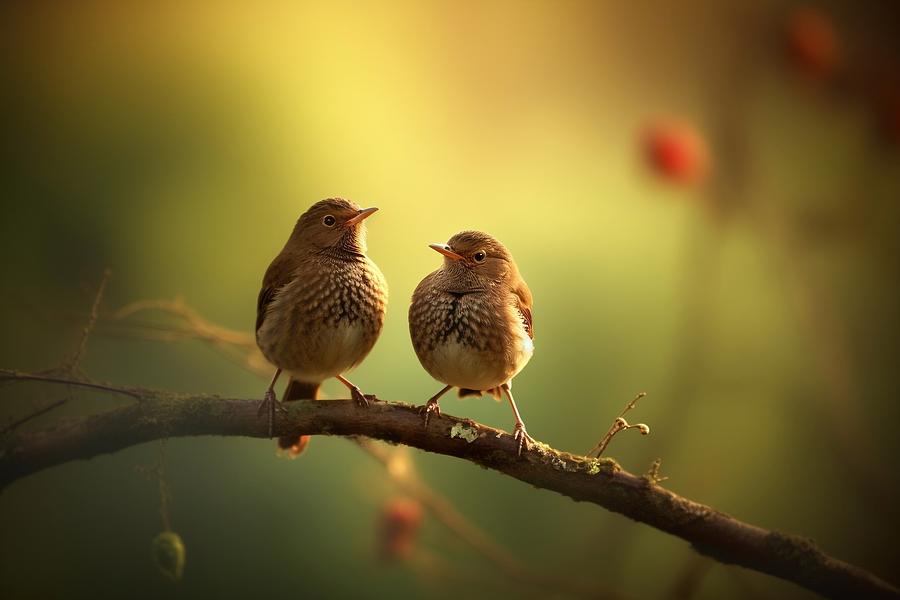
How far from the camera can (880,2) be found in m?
4.03

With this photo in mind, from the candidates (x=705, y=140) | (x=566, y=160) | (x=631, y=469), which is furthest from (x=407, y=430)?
(x=705, y=140)

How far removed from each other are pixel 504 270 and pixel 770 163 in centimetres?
234

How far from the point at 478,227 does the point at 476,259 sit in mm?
1026

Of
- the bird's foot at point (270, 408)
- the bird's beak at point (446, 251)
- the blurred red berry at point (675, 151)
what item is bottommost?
the bird's foot at point (270, 408)

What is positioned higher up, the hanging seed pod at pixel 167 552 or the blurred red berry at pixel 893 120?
the blurred red berry at pixel 893 120

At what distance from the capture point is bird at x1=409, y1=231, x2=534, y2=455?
1.98m

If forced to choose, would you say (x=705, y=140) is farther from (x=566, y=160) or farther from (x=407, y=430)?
(x=407, y=430)

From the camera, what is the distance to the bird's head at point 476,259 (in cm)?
210

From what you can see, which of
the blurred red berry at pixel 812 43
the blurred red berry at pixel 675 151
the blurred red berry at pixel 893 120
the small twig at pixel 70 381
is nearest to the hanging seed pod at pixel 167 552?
the small twig at pixel 70 381

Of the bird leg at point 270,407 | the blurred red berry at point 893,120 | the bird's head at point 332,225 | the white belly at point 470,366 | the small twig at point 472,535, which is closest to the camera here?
the bird leg at point 270,407

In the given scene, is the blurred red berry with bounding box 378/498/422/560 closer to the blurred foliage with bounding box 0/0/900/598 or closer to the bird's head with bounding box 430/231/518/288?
the blurred foliage with bounding box 0/0/900/598

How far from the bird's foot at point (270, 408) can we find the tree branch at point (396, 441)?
14 mm

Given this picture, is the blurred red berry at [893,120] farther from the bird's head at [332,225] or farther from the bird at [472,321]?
the bird's head at [332,225]

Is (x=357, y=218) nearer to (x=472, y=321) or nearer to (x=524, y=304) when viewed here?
(x=472, y=321)
